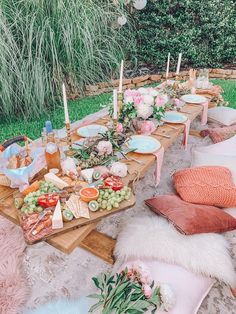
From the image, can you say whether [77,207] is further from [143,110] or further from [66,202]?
[143,110]

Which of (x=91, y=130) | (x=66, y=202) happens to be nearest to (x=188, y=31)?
(x=91, y=130)

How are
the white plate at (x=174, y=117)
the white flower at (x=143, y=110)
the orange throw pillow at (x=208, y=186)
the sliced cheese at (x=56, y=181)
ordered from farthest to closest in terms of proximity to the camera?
the white plate at (x=174, y=117), the white flower at (x=143, y=110), the orange throw pillow at (x=208, y=186), the sliced cheese at (x=56, y=181)

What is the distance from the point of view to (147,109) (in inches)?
76.3

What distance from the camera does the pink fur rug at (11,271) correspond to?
1308mm

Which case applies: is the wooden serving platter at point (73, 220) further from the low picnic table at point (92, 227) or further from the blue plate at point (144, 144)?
Answer: the blue plate at point (144, 144)

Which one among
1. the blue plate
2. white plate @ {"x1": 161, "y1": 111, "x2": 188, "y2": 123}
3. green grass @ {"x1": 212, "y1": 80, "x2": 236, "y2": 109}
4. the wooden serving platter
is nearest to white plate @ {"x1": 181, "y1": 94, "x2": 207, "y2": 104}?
white plate @ {"x1": 161, "y1": 111, "x2": 188, "y2": 123}

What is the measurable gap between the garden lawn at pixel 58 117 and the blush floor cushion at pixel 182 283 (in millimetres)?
1646

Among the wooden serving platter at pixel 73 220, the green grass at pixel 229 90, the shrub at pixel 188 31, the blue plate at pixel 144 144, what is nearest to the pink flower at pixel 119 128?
the blue plate at pixel 144 144

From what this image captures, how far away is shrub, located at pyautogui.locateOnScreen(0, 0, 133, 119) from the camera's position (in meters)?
3.15

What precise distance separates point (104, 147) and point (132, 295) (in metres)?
0.77

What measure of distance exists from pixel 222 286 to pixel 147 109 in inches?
44.9

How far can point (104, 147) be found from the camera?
1601mm

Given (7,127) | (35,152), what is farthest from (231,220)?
(7,127)

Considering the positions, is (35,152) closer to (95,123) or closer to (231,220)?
(95,123)
